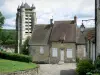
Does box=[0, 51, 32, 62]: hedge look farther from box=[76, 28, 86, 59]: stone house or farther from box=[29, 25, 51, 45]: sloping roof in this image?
box=[76, 28, 86, 59]: stone house

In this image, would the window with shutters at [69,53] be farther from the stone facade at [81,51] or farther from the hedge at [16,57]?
the hedge at [16,57]

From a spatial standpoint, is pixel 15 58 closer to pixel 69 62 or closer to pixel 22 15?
pixel 69 62

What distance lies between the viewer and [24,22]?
2143 inches

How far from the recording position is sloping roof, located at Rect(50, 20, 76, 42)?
4426cm

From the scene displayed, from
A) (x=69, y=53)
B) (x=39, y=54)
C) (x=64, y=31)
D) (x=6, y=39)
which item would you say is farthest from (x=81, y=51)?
(x=6, y=39)

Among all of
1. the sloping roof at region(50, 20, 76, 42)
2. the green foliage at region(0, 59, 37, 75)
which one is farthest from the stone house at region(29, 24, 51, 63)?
the green foliage at region(0, 59, 37, 75)

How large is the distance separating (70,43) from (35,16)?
13.6m

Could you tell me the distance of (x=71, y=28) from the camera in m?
45.3

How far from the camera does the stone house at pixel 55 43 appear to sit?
4412cm

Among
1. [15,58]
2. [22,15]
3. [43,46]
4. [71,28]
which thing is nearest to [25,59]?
[15,58]

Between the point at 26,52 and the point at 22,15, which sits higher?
the point at 22,15

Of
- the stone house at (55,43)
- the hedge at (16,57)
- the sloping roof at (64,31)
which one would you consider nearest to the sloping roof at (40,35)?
the stone house at (55,43)

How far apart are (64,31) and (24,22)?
38.1ft

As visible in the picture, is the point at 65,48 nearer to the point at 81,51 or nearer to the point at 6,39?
the point at 81,51
